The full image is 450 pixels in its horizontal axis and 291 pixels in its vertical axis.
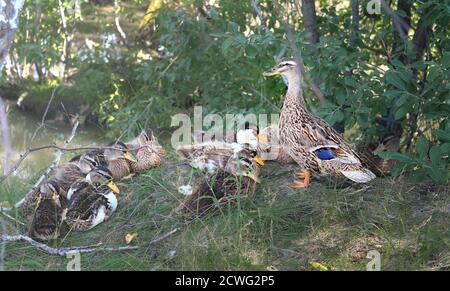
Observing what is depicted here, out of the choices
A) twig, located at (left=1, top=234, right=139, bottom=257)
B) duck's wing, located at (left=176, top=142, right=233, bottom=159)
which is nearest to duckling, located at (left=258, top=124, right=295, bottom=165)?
duck's wing, located at (left=176, top=142, right=233, bottom=159)

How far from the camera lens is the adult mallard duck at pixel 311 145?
5488 millimetres

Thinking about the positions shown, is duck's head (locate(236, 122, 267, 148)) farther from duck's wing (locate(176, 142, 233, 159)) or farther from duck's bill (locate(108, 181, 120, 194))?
duck's bill (locate(108, 181, 120, 194))

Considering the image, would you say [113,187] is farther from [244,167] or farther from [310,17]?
[310,17]

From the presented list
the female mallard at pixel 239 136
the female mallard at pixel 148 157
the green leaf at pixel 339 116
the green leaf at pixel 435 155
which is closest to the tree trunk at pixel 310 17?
the female mallard at pixel 239 136

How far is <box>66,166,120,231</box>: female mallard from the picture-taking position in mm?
5312

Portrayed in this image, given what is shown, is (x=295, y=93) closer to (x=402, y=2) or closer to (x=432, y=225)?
(x=432, y=225)

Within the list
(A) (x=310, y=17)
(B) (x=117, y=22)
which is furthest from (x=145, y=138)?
(B) (x=117, y=22)

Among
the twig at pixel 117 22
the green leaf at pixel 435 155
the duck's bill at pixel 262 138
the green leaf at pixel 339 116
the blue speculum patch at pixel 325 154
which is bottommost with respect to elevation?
the twig at pixel 117 22

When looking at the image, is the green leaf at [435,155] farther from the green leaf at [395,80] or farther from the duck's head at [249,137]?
the duck's head at [249,137]

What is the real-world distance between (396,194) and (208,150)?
5.49 ft

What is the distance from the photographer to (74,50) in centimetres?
1244

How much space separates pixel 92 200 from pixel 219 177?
1.03 metres

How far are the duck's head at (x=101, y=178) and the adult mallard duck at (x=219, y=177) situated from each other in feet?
1.91

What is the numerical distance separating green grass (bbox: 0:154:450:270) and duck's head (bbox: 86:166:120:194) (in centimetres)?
15
